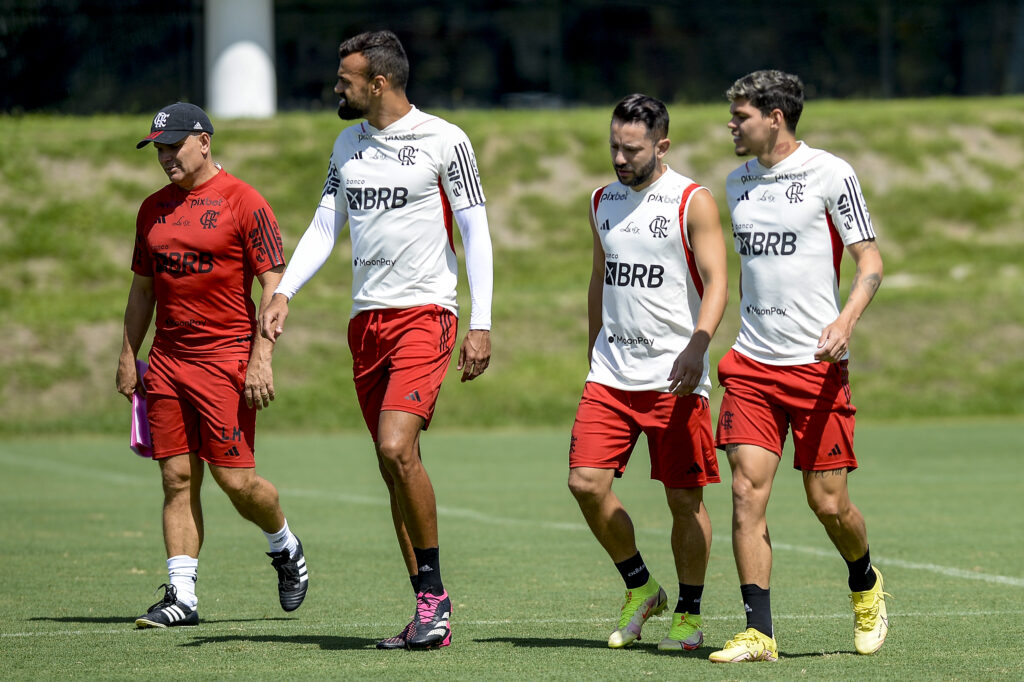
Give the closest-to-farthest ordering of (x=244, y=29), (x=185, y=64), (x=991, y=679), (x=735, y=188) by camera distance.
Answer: (x=991, y=679), (x=735, y=188), (x=244, y=29), (x=185, y=64)

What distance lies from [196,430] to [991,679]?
3.91 metres

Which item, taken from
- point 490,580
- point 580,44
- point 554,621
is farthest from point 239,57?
point 554,621

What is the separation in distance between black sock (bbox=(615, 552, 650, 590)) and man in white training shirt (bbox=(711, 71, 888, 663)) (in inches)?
19.5

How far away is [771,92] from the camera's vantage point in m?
6.45

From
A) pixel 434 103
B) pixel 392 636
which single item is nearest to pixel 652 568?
pixel 392 636

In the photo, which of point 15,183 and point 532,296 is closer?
point 532,296

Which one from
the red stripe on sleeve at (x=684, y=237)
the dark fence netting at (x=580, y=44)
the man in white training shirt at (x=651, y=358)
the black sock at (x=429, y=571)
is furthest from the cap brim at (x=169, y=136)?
the dark fence netting at (x=580, y=44)

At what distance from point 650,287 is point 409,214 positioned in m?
1.09

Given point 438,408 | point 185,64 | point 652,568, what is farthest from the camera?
point 185,64

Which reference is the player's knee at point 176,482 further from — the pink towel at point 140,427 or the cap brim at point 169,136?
the cap brim at point 169,136

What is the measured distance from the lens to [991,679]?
5.70 metres

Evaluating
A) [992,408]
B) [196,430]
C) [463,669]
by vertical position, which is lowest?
[992,408]

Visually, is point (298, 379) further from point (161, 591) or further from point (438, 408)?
point (161, 591)

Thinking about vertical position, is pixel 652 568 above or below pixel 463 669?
below
